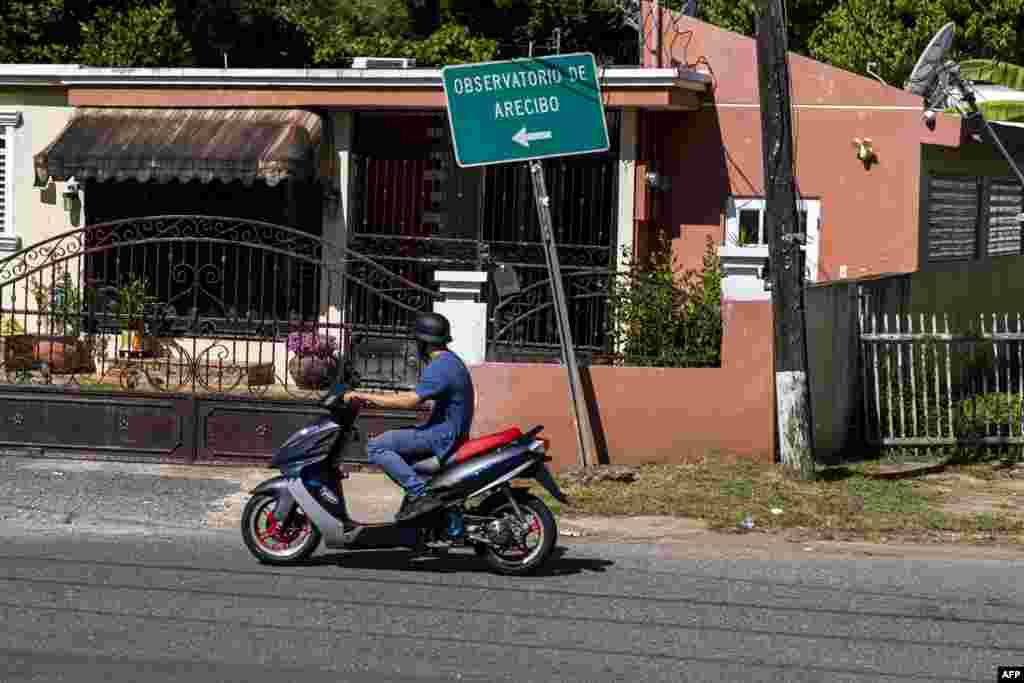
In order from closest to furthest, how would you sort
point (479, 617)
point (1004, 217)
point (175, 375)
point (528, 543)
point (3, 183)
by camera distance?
point (479, 617)
point (528, 543)
point (175, 375)
point (3, 183)
point (1004, 217)

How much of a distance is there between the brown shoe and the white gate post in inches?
133

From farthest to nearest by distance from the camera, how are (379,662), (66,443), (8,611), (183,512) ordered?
(66,443) → (183,512) → (8,611) → (379,662)

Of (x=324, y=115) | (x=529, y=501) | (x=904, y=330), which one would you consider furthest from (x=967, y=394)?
(x=324, y=115)

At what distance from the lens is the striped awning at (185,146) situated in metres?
16.5

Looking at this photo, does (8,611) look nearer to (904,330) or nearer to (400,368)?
(400,368)

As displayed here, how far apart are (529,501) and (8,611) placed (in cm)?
285

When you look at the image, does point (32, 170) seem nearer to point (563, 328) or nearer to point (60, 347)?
point (60, 347)

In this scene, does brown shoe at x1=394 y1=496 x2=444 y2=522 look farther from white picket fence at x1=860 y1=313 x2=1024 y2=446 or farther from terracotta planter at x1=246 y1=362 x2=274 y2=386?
white picket fence at x1=860 y1=313 x2=1024 y2=446

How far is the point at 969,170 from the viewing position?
18375 millimetres

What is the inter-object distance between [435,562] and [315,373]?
12.1ft

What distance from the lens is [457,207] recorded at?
56.4 ft

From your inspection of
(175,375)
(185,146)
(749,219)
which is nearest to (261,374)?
(175,375)

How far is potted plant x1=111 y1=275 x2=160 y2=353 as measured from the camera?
1266 centimetres

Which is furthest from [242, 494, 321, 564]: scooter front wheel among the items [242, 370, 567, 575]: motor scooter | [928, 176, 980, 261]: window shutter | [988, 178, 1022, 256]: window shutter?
[988, 178, 1022, 256]: window shutter
